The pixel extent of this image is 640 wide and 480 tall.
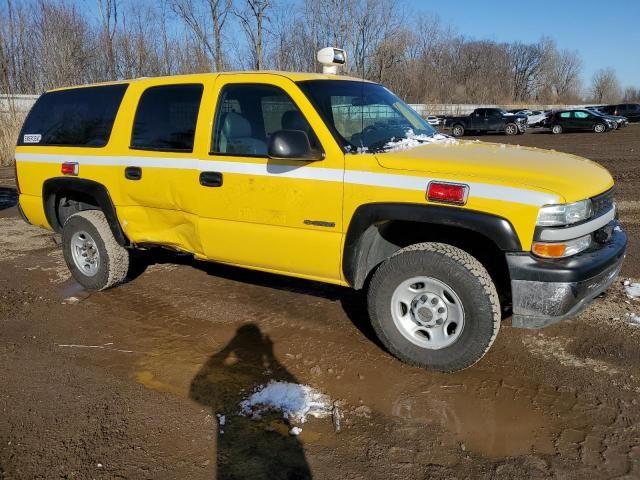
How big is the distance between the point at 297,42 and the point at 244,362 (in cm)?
3631

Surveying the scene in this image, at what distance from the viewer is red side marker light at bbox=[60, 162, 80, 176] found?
206 inches

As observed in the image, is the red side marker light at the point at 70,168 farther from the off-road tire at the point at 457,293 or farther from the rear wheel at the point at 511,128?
the rear wheel at the point at 511,128

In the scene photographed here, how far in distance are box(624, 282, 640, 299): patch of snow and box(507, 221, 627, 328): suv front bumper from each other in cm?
192

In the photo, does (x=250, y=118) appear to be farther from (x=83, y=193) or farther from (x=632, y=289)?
(x=632, y=289)

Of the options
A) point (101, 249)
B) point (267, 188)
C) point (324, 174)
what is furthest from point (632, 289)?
point (101, 249)

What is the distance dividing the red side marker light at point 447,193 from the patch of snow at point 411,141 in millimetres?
614

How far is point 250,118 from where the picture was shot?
169 inches

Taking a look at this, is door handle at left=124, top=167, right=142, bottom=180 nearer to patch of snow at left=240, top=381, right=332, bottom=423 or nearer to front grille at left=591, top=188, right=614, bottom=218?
patch of snow at left=240, top=381, right=332, bottom=423

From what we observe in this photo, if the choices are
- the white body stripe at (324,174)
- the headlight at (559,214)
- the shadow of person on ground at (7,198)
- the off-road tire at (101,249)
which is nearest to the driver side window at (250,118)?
the white body stripe at (324,174)

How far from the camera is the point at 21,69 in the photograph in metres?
25.5

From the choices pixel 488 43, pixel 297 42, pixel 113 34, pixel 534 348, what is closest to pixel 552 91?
pixel 488 43

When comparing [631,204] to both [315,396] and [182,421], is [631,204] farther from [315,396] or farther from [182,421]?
[182,421]

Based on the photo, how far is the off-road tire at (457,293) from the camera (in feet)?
11.4

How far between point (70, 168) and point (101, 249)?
85 cm
